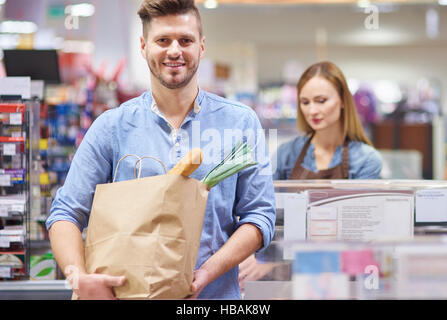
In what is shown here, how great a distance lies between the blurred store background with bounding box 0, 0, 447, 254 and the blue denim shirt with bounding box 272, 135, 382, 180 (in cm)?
13

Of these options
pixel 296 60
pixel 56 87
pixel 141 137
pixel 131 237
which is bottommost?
pixel 131 237

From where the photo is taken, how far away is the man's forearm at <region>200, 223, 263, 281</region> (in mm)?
1546

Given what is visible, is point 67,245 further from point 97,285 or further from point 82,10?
point 82,10

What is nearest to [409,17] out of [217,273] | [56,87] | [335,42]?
[335,42]

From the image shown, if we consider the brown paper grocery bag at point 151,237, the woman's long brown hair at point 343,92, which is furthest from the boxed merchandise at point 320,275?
the woman's long brown hair at point 343,92

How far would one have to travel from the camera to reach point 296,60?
1310 centimetres

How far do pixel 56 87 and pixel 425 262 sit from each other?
13.0ft

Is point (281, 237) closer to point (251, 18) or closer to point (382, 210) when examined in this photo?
point (382, 210)

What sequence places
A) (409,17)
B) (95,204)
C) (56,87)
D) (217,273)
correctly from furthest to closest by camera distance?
1. (409,17)
2. (56,87)
3. (217,273)
4. (95,204)

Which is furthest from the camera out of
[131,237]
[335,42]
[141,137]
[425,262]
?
[335,42]

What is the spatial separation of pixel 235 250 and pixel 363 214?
0.62 metres

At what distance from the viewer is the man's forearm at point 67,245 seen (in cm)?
150

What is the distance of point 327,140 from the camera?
3.00 metres

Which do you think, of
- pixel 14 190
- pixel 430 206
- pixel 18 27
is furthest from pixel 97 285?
pixel 18 27
